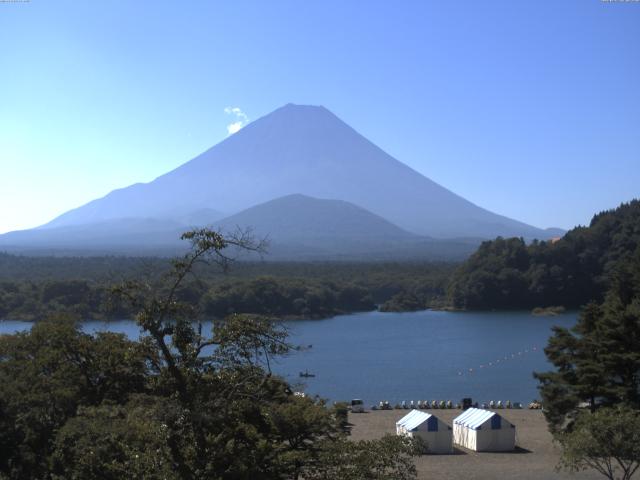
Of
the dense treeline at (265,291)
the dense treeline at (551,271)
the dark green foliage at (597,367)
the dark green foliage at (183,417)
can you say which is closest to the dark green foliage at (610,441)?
the dark green foliage at (183,417)

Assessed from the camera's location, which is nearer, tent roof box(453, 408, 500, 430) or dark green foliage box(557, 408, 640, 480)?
dark green foliage box(557, 408, 640, 480)

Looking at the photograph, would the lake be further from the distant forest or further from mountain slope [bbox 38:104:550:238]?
mountain slope [bbox 38:104:550:238]

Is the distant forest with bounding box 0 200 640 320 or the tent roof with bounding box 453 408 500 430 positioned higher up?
the distant forest with bounding box 0 200 640 320

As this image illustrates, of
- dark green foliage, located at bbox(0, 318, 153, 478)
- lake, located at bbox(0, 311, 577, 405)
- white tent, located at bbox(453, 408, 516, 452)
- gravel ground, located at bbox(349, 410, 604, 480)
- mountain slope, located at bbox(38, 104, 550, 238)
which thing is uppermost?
mountain slope, located at bbox(38, 104, 550, 238)

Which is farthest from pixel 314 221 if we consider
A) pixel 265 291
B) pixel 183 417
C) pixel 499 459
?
pixel 183 417

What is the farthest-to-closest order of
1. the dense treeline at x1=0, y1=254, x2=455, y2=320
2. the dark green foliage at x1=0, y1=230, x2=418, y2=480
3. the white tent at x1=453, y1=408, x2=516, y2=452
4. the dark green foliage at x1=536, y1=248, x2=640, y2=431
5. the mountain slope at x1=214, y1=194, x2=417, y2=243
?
the mountain slope at x1=214, y1=194, x2=417, y2=243, the dense treeline at x1=0, y1=254, x2=455, y2=320, the white tent at x1=453, y1=408, x2=516, y2=452, the dark green foliage at x1=536, y1=248, x2=640, y2=431, the dark green foliage at x1=0, y1=230, x2=418, y2=480

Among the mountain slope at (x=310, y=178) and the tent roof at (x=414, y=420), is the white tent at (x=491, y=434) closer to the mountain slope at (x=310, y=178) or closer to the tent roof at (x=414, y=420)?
the tent roof at (x=414, y=420)

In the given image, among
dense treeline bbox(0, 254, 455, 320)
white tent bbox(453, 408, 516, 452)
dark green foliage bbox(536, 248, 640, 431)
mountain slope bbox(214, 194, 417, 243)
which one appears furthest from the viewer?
mountain slope bbox(214, 194, 417, 243)

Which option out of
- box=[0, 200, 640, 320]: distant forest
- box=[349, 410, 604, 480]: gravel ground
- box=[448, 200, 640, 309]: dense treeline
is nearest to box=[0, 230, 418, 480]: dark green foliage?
box=[349, 410, 604, 480]: gravel ground
